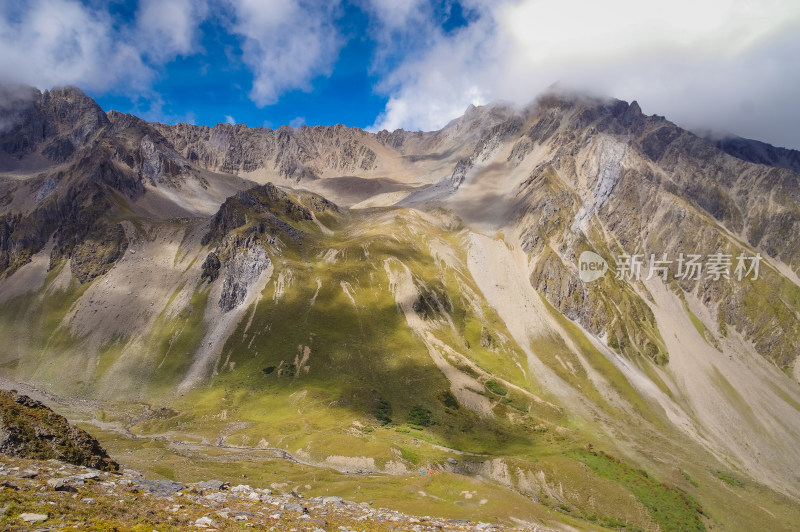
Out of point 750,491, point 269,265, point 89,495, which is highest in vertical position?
point 269,265

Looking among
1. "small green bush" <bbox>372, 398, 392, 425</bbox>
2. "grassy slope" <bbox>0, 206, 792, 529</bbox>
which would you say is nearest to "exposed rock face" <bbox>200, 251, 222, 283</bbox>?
"grassy slope" <bbox>0, 206, 792, 529</bbox>

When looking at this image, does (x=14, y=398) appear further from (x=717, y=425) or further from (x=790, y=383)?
(x=790, y=383)

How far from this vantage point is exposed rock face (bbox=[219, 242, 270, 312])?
15588 cm

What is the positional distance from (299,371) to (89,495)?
369 feet

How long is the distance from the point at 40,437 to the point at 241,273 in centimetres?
14146

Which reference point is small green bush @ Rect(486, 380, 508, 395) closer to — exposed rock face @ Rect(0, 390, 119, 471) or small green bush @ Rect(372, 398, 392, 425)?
small green bush @ Rect(372, 398, 392, 425)

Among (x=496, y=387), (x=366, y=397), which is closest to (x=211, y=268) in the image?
(x=366, y=397)

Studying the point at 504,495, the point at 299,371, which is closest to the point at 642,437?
the point at 504,495

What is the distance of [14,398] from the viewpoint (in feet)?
98.4

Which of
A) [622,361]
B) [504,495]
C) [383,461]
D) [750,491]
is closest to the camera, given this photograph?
[504,495]

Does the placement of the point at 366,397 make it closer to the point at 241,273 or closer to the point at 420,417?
the point at 420,417

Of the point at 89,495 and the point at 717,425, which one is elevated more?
the point at 89,495

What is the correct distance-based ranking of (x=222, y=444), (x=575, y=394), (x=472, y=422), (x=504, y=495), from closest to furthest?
(x=504, y=495) → (x=222, y=444) → (x=472, y=422) → (x=575, y=394)

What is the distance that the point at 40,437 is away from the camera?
26.5 m
